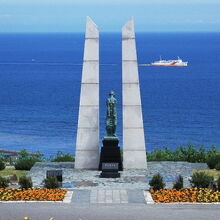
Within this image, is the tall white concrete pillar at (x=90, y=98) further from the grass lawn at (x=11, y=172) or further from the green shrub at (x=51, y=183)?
the green shrub at (x=51, y=183)

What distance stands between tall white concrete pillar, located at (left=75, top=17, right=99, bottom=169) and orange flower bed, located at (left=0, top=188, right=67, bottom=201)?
825 centimetres

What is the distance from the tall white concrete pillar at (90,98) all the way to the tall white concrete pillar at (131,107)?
1353 millimetres

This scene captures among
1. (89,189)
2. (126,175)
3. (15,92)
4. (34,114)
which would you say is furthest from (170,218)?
(15,92)

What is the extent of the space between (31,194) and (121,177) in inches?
298

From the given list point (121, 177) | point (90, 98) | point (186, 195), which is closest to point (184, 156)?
point (90, 98)

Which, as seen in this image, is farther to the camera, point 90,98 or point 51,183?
point 90,98

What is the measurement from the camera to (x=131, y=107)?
4319 centimetres

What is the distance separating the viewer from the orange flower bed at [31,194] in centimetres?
→ 3366

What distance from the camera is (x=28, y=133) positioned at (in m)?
90.3

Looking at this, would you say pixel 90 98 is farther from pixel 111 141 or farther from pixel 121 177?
pixel 121 177

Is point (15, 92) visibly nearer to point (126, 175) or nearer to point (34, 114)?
point (34, 114)

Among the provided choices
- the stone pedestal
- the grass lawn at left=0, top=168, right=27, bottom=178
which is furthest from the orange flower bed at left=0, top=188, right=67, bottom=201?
the stone pedestal

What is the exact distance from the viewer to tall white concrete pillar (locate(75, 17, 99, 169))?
141ft

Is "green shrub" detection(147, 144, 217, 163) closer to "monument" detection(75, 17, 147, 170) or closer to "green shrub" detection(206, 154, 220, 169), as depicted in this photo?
"green shrub" detection(206, 154, 220, 169)
